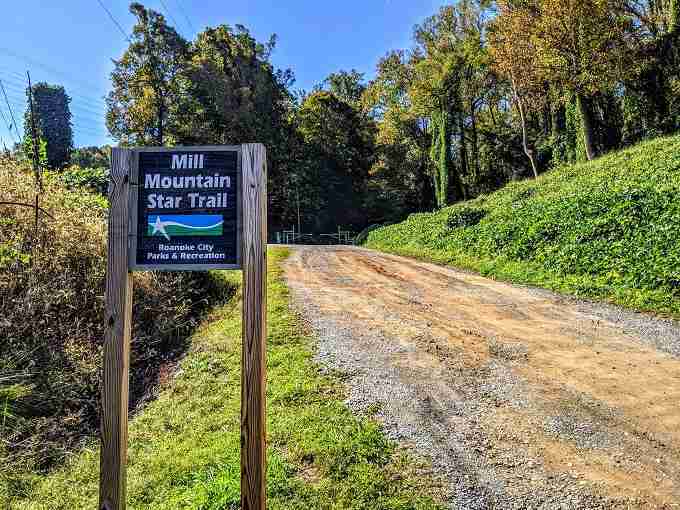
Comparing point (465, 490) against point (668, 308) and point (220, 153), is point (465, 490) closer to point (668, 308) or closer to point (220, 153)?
point (220, 153)

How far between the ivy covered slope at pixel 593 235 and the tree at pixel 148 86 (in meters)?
19.1

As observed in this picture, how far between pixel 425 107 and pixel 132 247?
25749 millimetres

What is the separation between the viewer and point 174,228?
2.22 m

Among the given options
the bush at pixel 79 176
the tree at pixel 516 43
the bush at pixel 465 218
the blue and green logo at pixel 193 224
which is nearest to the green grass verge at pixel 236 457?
the blue and green logo at pixel 193 224

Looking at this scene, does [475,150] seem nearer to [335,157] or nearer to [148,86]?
[335,157]

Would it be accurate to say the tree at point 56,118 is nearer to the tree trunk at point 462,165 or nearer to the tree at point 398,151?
the tree at point 398,151

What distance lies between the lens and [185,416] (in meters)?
4.23

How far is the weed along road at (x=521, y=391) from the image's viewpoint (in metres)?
2.78

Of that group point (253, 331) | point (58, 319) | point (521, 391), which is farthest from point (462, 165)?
point (253, 331)

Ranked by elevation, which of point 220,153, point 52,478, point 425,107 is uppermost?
point 425,107

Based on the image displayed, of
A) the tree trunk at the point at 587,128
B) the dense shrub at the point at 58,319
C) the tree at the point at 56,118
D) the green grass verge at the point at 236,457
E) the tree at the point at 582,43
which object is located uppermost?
the tree at the point at 56,118

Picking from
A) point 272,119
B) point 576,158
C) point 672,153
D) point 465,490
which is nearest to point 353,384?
point 465,490

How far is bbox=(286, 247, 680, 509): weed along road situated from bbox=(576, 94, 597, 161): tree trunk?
1432 centimetres

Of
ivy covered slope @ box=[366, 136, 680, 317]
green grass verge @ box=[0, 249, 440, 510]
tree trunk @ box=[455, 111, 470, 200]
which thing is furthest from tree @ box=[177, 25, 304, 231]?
green grass verge @ box=[0, 249, 440, 510]
